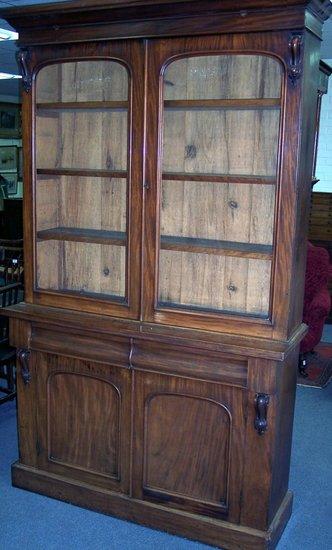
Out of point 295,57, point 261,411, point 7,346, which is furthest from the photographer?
point 7,346

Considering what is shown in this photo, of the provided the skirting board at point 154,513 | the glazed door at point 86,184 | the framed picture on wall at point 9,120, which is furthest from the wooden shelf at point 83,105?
the framed picture on wall at point 9,120

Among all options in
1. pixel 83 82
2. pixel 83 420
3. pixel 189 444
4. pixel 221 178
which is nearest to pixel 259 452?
pixel 189 444

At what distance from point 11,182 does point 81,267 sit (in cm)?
772

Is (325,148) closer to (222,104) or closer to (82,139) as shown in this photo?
(82,139)

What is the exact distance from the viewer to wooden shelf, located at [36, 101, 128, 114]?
2.53 m

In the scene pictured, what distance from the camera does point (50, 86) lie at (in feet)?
8.86

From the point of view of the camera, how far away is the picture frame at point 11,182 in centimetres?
995

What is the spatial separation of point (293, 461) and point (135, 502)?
1.01 m

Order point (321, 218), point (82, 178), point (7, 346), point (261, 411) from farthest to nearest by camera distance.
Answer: point (321, 218), point (7, 346), point (82, 178), point (261, 411)

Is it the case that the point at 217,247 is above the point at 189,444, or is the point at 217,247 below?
above

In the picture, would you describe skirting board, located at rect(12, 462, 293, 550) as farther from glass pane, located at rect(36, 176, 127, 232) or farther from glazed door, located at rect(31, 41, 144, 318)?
glass pane, located at rect(36, 176, 127, 232)

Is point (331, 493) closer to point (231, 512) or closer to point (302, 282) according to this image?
point (231, 512)

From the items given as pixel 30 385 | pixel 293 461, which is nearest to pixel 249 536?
pixel 293 461

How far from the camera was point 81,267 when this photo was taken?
2.82 meters
